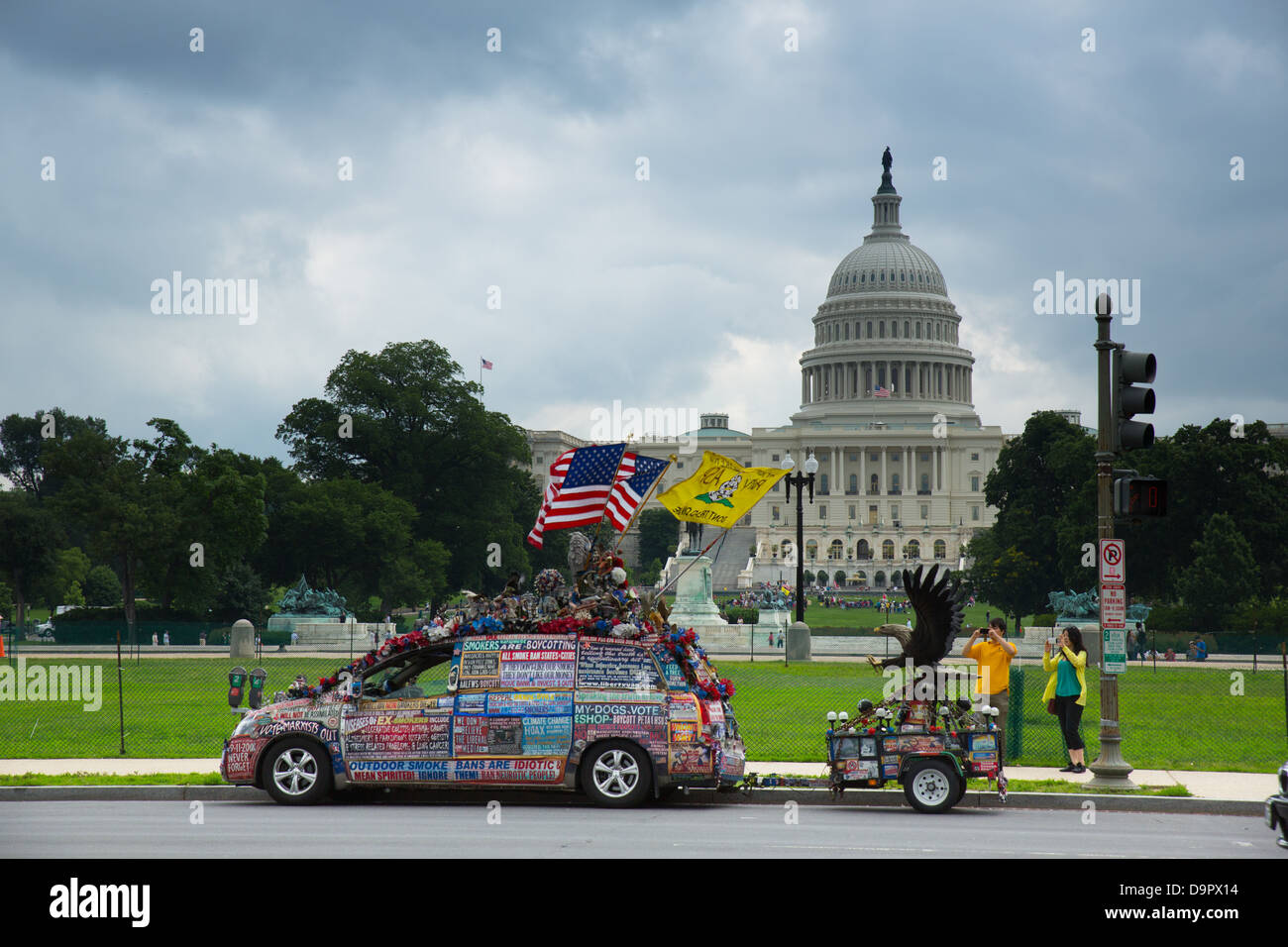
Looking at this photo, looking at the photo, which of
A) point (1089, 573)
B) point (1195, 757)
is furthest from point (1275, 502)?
point (1195, 757)

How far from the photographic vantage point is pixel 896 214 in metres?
185

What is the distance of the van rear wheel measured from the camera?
1475 centimetres

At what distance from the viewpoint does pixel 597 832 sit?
13172 mm

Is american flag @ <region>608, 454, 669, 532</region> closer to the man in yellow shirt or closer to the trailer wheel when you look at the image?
the man in yellow shirt

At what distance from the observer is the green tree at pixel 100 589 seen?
9112 centimetres

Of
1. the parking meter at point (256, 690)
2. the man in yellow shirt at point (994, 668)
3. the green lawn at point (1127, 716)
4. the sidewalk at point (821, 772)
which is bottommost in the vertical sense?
the green lawn at point (1127, 716)

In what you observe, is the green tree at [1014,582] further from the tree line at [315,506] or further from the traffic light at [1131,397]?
the traffic light at [1131,397]

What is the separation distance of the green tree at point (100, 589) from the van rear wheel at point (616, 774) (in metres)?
80.7

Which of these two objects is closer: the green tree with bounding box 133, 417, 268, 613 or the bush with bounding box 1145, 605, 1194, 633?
the green tree with bounding box 133, 417, 268, 613

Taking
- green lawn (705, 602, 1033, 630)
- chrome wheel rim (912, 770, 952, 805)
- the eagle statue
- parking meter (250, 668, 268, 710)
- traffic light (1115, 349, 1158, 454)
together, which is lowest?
green lawn (705, 602, 1033, 630)

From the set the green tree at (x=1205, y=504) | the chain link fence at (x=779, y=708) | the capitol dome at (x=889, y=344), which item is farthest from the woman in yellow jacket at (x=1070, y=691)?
the capitol dome at (x=889, y=344)

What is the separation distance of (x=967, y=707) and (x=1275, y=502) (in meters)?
55.1

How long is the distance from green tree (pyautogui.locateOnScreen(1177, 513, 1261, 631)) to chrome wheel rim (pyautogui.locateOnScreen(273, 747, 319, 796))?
169 feet

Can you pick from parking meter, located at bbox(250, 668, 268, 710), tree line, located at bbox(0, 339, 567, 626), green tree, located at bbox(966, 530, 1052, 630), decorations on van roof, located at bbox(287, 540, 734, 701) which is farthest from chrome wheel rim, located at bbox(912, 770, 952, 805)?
green tree, located at bbox(966, 530, 1052, 630)
